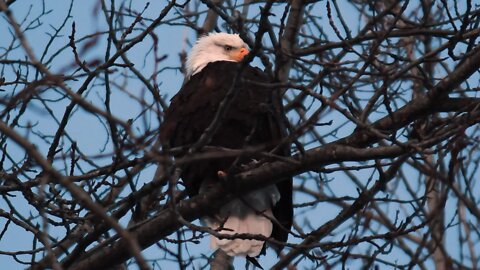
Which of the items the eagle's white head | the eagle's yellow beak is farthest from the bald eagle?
the eagle's yellow beak

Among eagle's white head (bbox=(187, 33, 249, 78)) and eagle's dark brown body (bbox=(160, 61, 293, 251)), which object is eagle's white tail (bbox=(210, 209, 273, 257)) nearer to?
eagle's dark brown body (bbox=(160, 61, 293, 251))

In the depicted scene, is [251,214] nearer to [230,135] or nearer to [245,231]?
[245,231]

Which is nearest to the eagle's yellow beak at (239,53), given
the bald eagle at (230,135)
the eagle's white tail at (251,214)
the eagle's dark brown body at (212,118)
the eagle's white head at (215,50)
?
the eagle's white head at (215,50)

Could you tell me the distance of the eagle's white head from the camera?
17.1ft

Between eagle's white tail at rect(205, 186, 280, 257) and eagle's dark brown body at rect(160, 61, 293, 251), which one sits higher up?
eagle's dark brown body at rect(160, 61, 293, 251)

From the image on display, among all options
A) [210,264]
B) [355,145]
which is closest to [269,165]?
[355,145]

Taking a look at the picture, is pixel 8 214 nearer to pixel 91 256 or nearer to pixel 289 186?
pixel 91 256

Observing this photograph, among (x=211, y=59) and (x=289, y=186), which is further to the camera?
(x=211, y=59)

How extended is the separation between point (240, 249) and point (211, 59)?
1.20 metres

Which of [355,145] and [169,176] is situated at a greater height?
[355,145]

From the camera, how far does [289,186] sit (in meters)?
4.61

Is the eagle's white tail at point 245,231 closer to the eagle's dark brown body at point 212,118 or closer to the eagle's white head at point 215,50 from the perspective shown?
the eagle's dark brown body at point 212,118

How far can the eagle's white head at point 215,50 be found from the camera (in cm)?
521

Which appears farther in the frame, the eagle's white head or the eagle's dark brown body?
the eagle's white head
